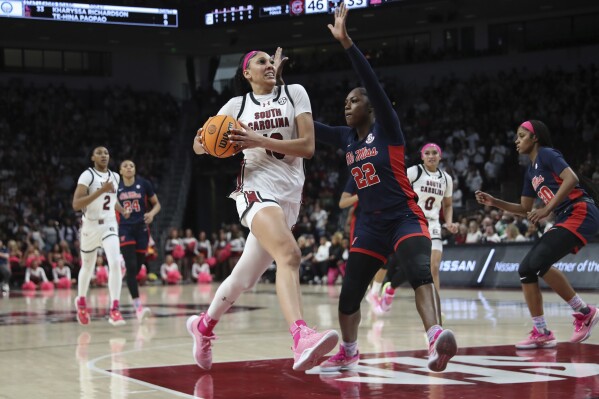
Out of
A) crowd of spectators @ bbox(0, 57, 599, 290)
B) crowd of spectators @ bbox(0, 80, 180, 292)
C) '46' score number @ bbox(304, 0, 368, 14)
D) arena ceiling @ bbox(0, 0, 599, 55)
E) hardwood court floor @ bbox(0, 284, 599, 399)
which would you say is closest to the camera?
hardwood court floor @ bbox(0, 284, 599, 399)


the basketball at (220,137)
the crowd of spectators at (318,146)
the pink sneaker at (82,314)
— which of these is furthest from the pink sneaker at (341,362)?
the crowd of spectators at (318,146)

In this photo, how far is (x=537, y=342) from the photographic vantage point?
7.73m

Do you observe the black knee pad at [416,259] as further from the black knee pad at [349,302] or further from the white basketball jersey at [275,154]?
the white basketball jersey at [275,154]

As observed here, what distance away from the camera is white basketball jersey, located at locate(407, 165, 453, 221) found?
11.2m

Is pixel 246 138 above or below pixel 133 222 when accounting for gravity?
above

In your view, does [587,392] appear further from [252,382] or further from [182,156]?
[182,156]

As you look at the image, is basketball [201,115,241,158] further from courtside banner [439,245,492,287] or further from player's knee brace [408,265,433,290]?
courtside banner [439,245,492,287]

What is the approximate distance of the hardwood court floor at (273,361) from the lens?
5.73m

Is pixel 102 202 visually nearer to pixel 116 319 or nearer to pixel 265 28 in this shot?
pixel 116 319

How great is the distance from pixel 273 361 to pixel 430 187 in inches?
181

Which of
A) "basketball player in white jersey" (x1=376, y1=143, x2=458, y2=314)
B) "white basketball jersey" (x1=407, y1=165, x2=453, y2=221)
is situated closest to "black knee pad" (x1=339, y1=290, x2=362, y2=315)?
"basketball player in white jersey" (x1=376, y1=143, x2=458, y2=314)

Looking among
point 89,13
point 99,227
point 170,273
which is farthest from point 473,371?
point 89,13

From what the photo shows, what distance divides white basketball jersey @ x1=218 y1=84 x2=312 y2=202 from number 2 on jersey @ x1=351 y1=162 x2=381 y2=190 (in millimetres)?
435

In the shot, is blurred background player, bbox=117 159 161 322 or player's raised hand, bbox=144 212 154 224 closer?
player's raised hand, bbox=144 212 154 224
